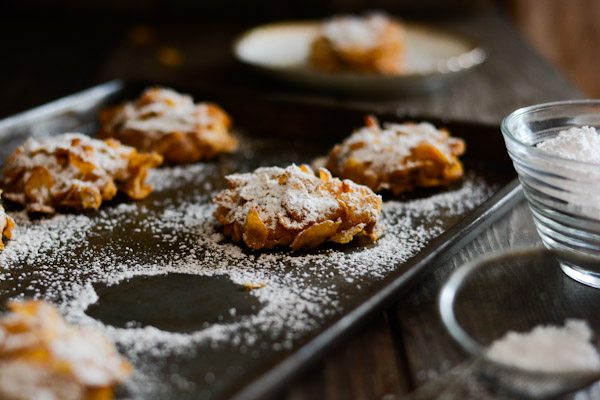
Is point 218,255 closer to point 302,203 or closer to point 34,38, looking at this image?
point 302,203

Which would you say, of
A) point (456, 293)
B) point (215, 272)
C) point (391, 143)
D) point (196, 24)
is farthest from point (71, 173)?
point (196, 24)

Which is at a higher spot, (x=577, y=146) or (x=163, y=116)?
(x=577, y=146)

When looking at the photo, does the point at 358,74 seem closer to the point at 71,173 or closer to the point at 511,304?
the point at 71,173


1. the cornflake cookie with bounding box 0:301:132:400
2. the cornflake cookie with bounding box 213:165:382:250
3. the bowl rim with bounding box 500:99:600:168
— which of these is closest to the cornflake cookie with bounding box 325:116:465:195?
the cornflake cookie with bounding box 213:165:382:250

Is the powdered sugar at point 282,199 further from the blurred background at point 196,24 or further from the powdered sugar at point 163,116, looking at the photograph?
the blurred background at point 196,24

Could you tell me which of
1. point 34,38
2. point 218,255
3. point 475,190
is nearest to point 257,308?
point 218,255
